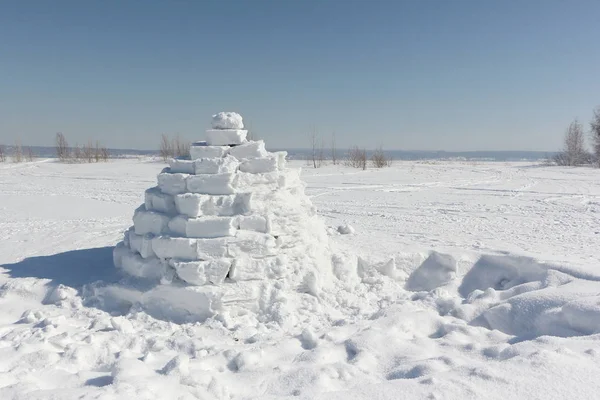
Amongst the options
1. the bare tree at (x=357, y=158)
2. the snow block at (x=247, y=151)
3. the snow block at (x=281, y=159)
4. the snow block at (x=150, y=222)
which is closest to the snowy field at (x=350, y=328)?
the snow block at (x=150, y=222)

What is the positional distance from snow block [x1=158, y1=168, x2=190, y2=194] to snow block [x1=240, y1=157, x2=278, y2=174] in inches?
26.6

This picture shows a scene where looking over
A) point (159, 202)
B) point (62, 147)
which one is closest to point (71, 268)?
point (159, 202)

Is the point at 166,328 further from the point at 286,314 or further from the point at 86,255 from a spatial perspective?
the point at 86,255

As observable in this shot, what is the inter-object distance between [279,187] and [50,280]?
275 cm

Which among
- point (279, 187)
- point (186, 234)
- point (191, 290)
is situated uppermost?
point (279, 187)

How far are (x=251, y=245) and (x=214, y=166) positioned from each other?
996 millimetres

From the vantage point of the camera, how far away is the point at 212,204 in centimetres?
457

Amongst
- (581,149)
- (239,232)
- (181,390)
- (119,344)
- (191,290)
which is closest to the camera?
(181,390)

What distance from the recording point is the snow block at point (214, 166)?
4750 mm

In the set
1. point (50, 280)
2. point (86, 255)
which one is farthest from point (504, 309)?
point (86, 255)

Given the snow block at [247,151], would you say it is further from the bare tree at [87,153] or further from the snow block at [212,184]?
the bare tree at [87,153]

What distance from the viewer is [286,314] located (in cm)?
409

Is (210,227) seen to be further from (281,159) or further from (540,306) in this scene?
(540,306)

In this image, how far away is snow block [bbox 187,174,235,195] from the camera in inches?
182
